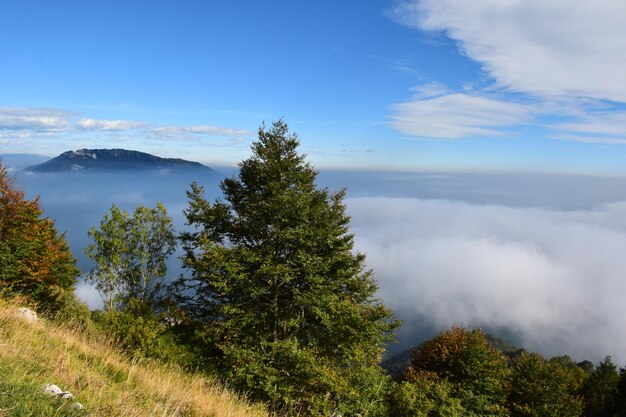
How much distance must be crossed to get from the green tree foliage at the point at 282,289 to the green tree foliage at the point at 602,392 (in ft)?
156

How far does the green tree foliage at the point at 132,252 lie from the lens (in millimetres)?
25672

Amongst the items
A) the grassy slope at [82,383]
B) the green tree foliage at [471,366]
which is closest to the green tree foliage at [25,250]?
the grassy slope at [82,383]

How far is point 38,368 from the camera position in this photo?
5637 millimetres

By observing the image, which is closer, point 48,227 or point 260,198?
point 260,198

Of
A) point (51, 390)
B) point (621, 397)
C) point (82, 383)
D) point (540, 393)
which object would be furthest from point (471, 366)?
point (621, 397)

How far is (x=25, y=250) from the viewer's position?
26266mm

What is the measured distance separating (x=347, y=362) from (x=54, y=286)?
86.5 ft

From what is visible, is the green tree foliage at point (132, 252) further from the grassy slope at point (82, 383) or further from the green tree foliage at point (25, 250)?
the grassy slope at point (82, 383)

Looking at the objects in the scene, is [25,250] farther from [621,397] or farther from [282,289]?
[621,397]

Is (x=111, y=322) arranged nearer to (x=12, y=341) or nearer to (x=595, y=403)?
(x=12, y=341)

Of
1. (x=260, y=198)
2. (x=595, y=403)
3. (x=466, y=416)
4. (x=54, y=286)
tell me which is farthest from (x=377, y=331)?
(x=595, y=403)

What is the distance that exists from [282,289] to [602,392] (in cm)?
5536

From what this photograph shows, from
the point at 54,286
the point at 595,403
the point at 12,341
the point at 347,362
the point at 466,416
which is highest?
the point at 12,341

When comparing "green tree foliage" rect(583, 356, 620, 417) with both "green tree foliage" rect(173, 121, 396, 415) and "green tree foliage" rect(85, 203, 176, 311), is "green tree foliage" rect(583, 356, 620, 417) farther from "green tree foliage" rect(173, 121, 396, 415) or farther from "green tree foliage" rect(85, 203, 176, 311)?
"green tree foliage" rect(85, 203, 176, 311)
